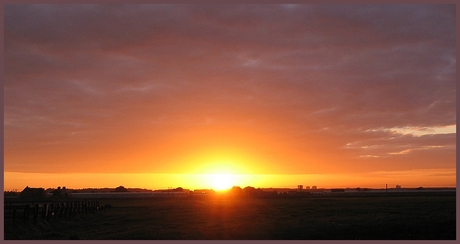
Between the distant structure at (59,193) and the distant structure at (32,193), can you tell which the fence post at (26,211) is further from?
the distant structure at (32,193)

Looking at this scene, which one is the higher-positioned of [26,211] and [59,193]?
[59,193]

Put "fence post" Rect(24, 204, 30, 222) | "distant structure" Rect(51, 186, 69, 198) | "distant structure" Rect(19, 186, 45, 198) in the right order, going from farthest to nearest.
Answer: "distant structure" Rect(19, 186, 45, 198) < "distant structure" Rect(51, 186, 69, 198) < "fence post" Rect(24, 204, 30, 222)

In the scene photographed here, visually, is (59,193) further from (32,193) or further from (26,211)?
(26,211)

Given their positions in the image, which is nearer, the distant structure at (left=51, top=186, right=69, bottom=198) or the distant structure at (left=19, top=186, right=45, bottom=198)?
the distant structure at (left=51, top=186, right=69, bottom=198)

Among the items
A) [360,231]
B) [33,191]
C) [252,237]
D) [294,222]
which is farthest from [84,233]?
[33,191]

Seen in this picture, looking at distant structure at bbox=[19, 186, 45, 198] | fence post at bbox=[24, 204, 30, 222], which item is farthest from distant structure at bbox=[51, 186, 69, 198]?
fence post at bbox=[24, 204, 30, 222]

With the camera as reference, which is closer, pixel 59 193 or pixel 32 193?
pixel 59 193

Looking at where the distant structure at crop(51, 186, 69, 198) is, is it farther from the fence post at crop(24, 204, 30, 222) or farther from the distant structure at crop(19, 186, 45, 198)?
the fence post at crop(24, 204, 30, 222)

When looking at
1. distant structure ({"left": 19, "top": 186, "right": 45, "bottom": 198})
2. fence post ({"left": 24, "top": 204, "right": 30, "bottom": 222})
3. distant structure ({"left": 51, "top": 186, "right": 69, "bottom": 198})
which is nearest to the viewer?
fence post ({"left": 24, "top": 204, "right": 30, "bottom": 222})

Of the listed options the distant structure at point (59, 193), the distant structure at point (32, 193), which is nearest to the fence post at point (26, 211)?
the distant structure at point (59, 193)

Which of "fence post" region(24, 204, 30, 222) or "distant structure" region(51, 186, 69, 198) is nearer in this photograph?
"fence post" region(24, 204, 30, 222)

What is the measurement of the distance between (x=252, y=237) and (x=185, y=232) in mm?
5485

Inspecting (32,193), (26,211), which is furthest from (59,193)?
(26,211)

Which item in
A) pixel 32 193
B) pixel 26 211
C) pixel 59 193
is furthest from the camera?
pixel 32 193
